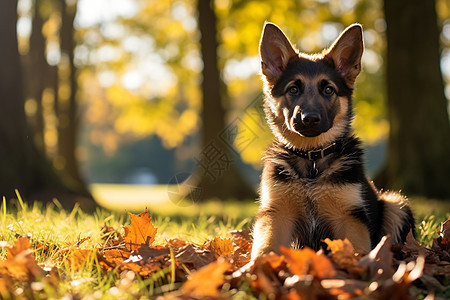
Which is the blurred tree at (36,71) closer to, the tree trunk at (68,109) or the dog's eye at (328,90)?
the tree trunk at (68,109)

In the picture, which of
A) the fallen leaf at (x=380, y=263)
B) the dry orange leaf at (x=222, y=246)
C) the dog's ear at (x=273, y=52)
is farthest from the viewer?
the dog's ear at (x=273, y=52)

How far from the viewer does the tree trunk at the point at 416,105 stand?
1093cm

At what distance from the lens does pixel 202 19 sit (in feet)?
51.9

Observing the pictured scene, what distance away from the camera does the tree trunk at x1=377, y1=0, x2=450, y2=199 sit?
10.9 meters

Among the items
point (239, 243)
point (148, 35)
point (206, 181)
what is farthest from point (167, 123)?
point (239, 243)

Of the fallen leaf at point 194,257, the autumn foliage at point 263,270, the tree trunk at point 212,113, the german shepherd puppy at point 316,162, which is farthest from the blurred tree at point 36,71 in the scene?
the fallen leaf at point 194,257

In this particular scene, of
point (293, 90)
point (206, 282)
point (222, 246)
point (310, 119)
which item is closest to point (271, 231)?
point (222, 246)

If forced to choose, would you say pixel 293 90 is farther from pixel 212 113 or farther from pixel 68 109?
pixel 68 109

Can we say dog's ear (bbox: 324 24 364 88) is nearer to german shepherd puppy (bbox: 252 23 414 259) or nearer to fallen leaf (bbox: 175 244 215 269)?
german shepherd puppy (bbox: 252 23 414 259)

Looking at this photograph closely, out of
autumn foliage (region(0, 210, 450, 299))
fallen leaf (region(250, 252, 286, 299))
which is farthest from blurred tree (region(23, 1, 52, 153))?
fallen leaf (region(250, 252, 286, 299))

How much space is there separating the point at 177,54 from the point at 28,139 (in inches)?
588

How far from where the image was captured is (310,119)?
388 centimetres

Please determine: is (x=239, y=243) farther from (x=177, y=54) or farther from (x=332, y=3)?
(x=177, y=54)

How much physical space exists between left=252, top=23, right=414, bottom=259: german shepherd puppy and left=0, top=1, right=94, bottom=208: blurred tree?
21.4 ft
